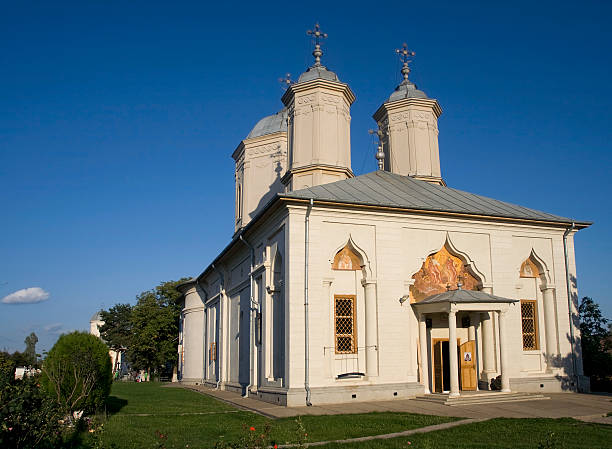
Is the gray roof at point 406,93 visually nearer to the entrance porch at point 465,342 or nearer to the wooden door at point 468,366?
Answer: the entrance porch at point 465,342

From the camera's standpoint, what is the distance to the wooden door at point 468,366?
1797 centimetres

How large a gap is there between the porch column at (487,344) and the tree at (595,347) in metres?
4.90

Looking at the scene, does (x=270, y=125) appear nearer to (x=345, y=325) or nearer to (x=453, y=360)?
(x=345, y=325)

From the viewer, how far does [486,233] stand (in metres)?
19.3

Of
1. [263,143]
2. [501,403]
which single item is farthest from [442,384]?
[263,143]

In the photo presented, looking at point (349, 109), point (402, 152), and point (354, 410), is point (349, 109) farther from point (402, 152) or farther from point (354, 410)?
point (354, 410)

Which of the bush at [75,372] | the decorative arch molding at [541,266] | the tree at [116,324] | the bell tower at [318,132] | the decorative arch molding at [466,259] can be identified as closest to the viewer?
the bush at [75,372]

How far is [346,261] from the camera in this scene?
17.7 m

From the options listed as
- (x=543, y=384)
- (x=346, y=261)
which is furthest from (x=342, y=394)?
(x=543, y=384)

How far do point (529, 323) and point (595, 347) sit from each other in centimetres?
388

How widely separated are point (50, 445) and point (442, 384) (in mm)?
13125

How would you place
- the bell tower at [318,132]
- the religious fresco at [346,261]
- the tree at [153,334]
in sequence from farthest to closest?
the tree at [153,334] → the bell tower at [318,132] → the religious fresco at [346,261]

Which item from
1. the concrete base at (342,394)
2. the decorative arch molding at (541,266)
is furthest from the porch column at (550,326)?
the concrete base at (342,394)

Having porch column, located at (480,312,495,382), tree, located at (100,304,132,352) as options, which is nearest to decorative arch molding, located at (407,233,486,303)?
porch column, located at (480,312,495,382)
